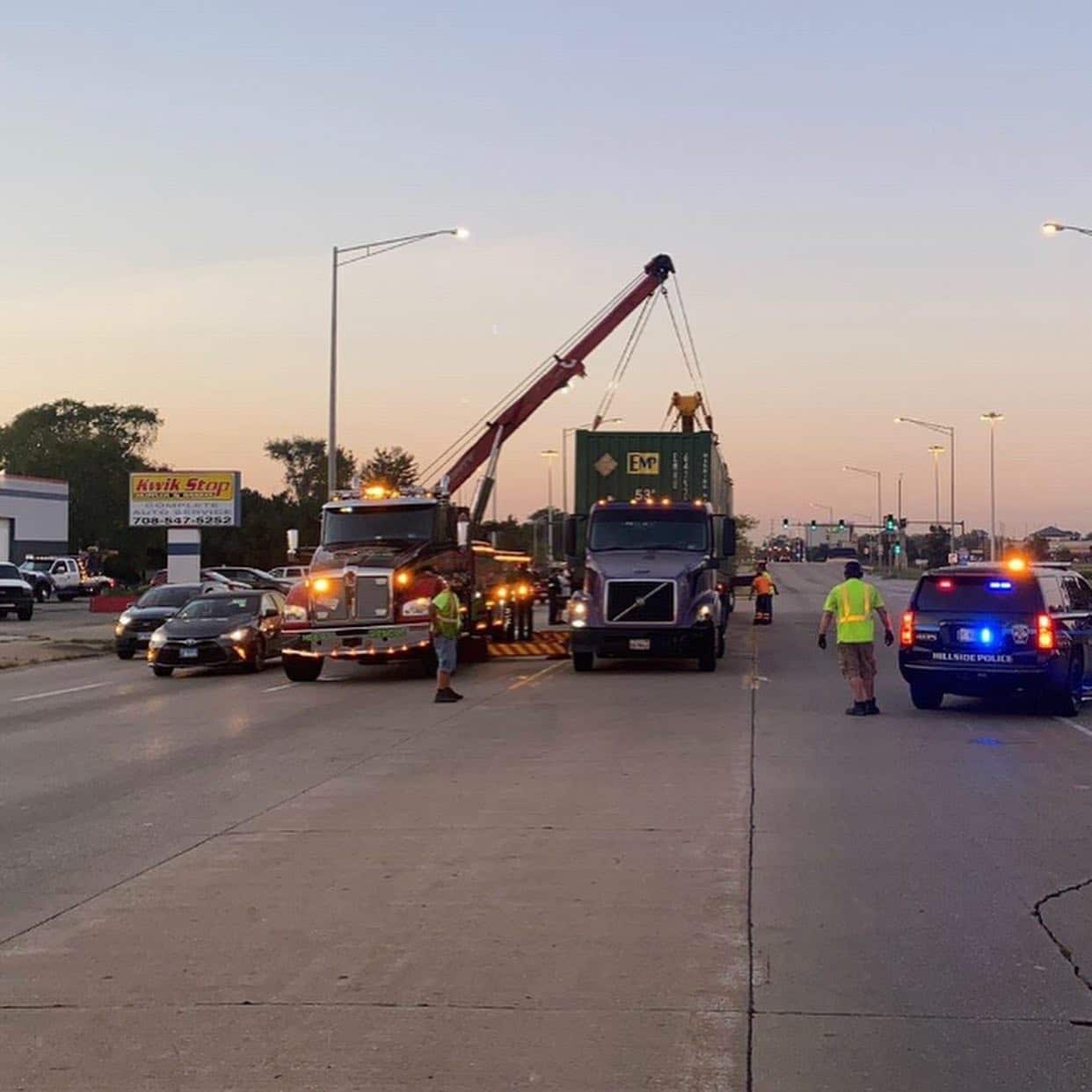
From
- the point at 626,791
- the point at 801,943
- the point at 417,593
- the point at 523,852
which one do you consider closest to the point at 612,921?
the point at 801,943

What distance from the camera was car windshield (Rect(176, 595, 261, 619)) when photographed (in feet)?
89.0

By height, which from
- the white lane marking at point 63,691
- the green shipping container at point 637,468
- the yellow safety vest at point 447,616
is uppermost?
the green shipping container at point 637,468

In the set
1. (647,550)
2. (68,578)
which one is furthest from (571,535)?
(68,578)

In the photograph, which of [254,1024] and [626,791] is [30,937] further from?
[626,791]

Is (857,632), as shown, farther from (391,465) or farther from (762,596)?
(391,465)

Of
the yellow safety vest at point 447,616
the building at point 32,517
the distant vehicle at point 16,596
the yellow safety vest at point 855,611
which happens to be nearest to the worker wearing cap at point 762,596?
the yellow safety vest at point 447,616

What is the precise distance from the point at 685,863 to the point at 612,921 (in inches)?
61.2

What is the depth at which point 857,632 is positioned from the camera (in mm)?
17578

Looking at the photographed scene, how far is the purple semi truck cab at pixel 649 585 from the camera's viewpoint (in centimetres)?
2405

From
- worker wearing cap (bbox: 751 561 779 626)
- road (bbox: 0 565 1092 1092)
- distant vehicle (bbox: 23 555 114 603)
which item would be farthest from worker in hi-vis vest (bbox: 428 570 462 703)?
distant vehicle (bbox: 23 555 114 603)

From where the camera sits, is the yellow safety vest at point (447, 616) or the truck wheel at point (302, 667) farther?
the truck wheel at point (302, 667)

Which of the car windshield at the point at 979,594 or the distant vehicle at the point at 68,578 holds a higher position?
the car windshield at the point at 979,594

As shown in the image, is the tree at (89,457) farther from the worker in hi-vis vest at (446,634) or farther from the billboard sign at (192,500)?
the worker in hi-vis vest at (446,634)

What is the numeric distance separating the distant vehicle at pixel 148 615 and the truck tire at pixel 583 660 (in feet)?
30.0
